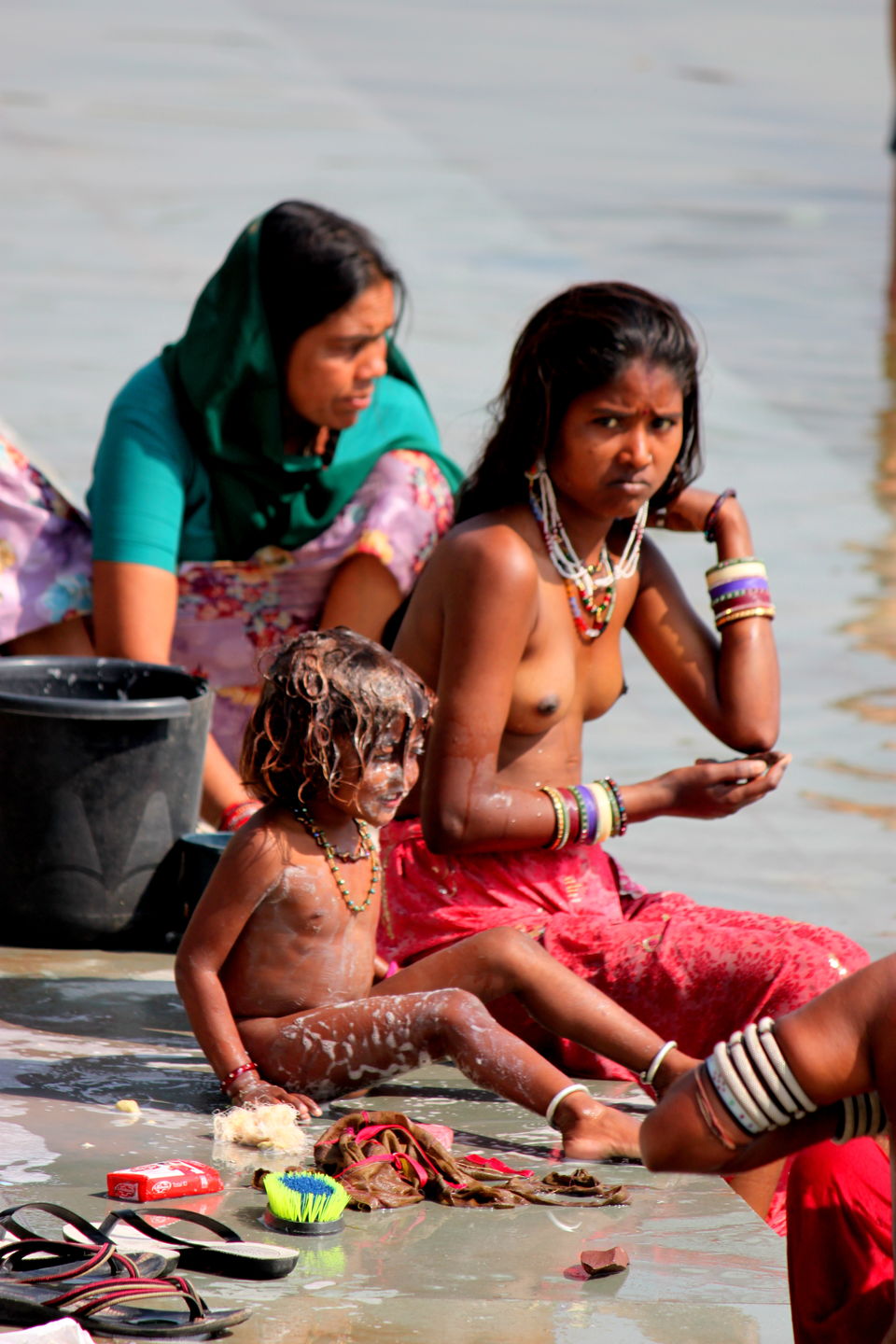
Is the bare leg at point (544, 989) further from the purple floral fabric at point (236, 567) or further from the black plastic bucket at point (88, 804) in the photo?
the purple floral fabric at point (236, 567)

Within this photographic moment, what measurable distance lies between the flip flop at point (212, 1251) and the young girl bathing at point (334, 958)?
506 mm

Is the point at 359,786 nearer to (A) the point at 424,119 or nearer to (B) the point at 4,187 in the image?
(B) the point at 4,187

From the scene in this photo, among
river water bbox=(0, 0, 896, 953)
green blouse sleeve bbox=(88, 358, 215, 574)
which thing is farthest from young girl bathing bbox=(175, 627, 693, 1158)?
river water bbox=(0, 0, 896, 953)

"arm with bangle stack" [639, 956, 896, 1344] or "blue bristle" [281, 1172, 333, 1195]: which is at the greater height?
"arm with bangle stack" [639, 956, 896, 1344]

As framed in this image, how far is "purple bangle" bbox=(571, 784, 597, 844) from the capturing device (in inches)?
140

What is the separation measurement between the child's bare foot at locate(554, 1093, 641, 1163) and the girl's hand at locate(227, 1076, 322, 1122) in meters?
0.36

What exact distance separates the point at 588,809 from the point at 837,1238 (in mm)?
1085

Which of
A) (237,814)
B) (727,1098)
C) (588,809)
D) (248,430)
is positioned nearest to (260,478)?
(248,430)

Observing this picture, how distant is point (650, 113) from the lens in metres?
19.1

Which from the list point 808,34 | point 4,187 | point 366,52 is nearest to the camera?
point 4,187

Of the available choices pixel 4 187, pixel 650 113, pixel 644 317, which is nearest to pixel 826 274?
pixel 4 187

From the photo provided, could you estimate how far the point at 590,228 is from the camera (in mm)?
13547

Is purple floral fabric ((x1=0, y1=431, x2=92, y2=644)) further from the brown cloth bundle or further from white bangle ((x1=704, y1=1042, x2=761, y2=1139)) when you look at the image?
white bangle ((x1=704, y1=1042, x2=761, y2=1139))

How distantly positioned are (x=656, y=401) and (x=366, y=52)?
19220mm
